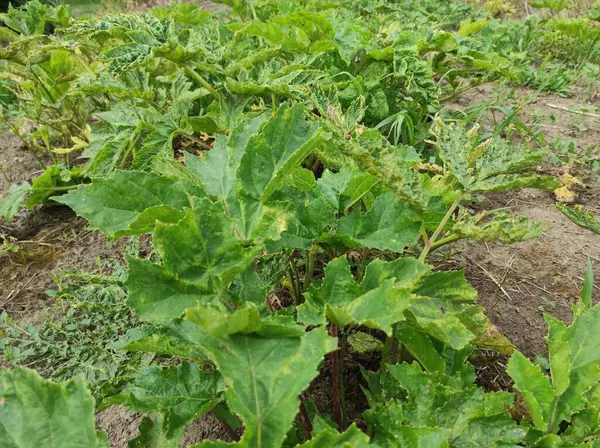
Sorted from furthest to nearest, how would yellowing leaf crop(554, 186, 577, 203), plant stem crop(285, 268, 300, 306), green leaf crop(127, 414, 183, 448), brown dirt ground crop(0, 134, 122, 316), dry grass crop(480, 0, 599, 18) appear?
1. dry grass crop(480, 0, 599, 18)
2. yellowing leaf crop(554, 186, 577, 203)
3. brown dirt ground crop(0, 134, 122, 316)
4. plant stem crop(285, 268, 300, 306)
5. green leaf crop(127, 414, 183, 448)

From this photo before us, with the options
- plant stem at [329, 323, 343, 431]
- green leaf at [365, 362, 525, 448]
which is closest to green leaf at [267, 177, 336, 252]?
plant stem at [329, 323, 343, 431]

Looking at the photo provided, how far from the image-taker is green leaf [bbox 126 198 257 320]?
35.8 inches

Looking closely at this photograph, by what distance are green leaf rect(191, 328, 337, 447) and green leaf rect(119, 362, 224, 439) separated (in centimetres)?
23

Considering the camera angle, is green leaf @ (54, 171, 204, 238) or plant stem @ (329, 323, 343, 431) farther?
plant stem @ (329, 323, 343, 431)

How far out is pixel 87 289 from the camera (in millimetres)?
1863

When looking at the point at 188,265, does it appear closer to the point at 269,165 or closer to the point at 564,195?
the point at 269,165

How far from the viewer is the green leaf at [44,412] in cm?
79

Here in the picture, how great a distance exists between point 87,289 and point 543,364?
60.0 inches

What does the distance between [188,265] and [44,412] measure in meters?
0.32

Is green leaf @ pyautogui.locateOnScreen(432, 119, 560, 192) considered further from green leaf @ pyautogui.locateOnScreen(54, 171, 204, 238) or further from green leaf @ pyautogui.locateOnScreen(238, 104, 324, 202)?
green leaf @ pyautogui.locateOnScreen(54, 171, 204, 238)

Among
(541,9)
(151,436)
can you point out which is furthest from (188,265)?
(541,9)

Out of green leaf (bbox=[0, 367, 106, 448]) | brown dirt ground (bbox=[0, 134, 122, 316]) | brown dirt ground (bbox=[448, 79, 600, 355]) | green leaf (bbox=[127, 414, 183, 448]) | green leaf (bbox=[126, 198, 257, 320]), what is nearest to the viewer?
green leaf (bbox=[0, 367, 106, 448])

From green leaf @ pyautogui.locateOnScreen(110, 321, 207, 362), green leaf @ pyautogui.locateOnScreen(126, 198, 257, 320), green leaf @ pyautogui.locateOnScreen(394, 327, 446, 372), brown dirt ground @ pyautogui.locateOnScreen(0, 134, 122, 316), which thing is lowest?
brown dirt ground @ pyautogui.locateOnScreen(0, 134, 122, 316)

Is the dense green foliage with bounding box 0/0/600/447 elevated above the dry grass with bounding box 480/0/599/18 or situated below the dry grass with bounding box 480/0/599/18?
above
